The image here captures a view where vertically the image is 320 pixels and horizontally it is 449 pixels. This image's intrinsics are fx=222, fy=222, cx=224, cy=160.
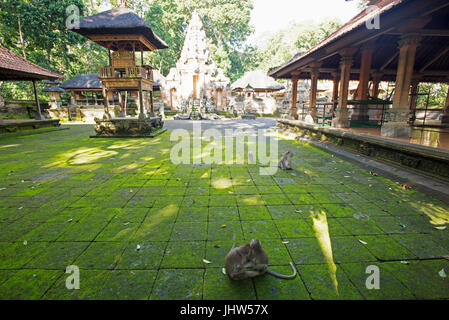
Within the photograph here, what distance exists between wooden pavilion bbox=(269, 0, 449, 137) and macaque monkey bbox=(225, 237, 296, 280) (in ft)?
19.0

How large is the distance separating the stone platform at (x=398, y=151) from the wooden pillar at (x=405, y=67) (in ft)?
4.18

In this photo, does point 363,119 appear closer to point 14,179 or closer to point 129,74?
point 129,74

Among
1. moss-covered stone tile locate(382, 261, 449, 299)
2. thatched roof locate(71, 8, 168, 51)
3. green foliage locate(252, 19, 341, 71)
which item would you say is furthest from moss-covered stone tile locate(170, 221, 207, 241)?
green foliage locate(252, 19, 341, 71)

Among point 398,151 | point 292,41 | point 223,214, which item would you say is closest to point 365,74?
point 398,151

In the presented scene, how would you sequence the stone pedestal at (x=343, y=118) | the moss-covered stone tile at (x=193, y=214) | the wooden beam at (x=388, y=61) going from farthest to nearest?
the wooden beam at (x=388, y=61) → the stone pedestal at (x=343, y=118) → the moss-covered stone tile at (x=193, y=214)

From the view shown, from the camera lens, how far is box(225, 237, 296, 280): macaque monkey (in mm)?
2008

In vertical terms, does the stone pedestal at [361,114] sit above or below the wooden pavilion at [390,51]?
below

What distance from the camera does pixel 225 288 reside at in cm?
196

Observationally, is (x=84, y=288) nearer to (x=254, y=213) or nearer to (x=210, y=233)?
(x=210, y=233)

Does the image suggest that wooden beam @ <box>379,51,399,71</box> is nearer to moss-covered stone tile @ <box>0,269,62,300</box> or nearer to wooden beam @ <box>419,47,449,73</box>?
wooden beam @ <box>419,47,449,73</box>

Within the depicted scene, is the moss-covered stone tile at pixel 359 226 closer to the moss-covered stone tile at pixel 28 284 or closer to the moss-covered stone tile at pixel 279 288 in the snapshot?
the moss-covered stone tile at pixel 279 288

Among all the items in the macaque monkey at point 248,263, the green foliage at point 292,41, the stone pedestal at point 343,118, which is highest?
the green foliage at point 292,41

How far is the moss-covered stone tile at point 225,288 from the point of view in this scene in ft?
6.14

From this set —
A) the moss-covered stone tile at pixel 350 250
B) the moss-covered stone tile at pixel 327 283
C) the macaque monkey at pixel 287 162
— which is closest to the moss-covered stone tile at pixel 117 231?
the moss-covered stone tile at pixel 327 283
